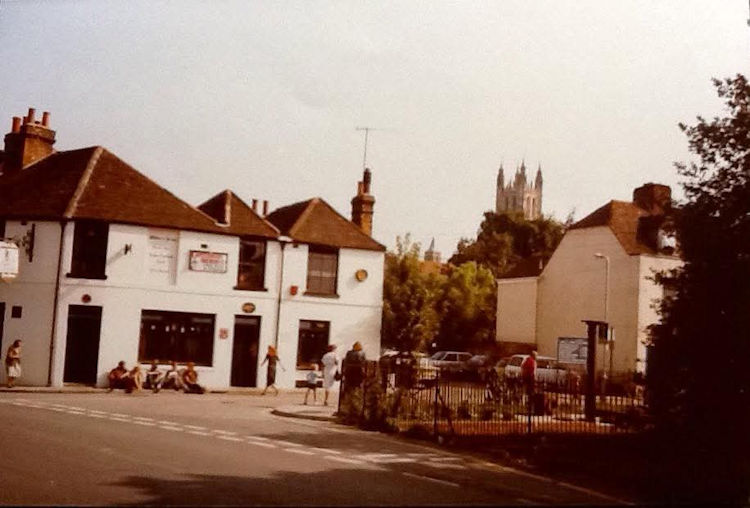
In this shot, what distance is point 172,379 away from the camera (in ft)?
103

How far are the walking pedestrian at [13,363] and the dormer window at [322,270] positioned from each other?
12.3m

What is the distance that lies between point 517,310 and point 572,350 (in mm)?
18430

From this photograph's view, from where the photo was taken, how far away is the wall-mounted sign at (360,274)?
3719 cm

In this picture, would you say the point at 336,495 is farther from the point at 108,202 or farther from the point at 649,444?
the point at 108,202

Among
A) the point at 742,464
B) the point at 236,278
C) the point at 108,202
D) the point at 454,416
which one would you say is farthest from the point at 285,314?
the point at 742,464

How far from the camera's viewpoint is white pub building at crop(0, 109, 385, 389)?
31.4 metres

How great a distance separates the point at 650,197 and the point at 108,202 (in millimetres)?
29921

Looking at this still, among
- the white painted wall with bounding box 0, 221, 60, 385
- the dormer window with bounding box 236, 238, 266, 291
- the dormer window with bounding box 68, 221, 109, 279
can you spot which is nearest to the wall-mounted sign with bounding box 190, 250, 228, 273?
the dormer window with bounding box 236, 238, 266, 291

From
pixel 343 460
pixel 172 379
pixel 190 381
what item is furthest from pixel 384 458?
pixel 172 379

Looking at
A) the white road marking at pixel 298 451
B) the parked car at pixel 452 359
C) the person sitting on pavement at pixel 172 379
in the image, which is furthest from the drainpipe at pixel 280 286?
the white road marking at pixel 298 451

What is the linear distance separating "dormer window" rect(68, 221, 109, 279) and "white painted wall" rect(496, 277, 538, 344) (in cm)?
3010

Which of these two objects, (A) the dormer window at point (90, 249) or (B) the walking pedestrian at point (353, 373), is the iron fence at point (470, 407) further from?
(A) the dormer window at point (90, 249)

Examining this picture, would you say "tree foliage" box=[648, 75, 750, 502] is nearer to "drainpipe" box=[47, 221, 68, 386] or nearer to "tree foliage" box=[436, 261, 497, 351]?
"drainpipe" box=[47, 221, 68, 386]

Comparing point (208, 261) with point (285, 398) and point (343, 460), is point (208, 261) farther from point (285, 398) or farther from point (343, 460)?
point (343, 460)
